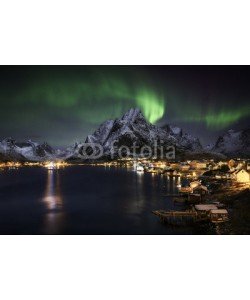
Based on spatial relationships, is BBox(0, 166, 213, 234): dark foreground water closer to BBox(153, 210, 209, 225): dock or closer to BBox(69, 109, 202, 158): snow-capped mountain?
BBox(153, 210, 209, 225): dock

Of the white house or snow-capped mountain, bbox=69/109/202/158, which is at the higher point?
snow-capped mountain, bbox=69/109/202/158

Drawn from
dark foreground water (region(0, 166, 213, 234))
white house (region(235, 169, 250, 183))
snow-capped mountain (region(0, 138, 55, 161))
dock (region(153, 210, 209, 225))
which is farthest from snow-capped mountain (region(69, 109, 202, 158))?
dock (region(153, 210, 209, 225))

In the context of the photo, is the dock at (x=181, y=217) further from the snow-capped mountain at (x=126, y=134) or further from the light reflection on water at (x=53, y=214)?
the snow-capped mountain at (x=126, y=134)

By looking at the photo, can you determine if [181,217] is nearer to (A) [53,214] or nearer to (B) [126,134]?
(A) [53,214]

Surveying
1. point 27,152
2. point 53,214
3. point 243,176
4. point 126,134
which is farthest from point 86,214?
point 27,152

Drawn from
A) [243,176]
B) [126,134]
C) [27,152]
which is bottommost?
[243,176]

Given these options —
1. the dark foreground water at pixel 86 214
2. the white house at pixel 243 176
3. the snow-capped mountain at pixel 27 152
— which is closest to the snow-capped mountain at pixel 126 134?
the snow-capped mountain at pixel 27 152

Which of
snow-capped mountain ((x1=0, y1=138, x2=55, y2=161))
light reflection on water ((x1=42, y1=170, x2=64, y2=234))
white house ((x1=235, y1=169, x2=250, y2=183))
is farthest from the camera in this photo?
snow-capped mountain ((x1=0, y1=138, x2=55, y2=161))

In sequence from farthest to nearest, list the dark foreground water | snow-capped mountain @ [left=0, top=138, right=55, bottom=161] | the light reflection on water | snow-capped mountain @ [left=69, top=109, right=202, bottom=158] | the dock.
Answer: snow-capped mountain @ [left=69, top=109, right=202, bottom=158] → snow-capped mountain @ [left=0, top=138, right=55, bottom=161] → the dock → the light reflection on water → the dark foreground water

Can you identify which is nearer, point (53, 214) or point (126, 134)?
point (53, 214)
